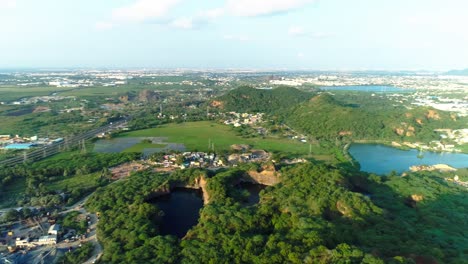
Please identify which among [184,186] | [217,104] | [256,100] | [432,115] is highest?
[432,115]

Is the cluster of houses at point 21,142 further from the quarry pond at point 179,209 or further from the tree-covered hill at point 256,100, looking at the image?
the tree-covered hill at point 256,100

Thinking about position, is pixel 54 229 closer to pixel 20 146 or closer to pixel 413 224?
pixel 413 224

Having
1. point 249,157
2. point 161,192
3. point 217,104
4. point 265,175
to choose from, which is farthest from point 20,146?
point 217,104

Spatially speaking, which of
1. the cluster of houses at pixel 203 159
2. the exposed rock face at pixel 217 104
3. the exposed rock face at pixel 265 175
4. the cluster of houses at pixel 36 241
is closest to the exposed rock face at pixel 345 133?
the cluster of houses at pixel 203 159

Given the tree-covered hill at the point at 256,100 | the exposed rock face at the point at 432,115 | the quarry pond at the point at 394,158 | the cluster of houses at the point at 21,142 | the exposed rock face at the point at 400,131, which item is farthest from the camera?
the tree-covered hill at the point at 256,100

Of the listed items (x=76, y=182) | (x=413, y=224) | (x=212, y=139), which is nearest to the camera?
(x=413, y=224)

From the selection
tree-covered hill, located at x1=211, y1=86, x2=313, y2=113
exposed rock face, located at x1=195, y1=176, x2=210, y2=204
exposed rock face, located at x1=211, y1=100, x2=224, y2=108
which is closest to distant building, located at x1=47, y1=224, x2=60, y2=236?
exposed rock face, located at x1=195, y1=176, x2=210, y2=204

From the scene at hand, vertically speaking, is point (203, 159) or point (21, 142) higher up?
point (203, 159)

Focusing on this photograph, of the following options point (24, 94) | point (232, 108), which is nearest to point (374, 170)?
point (232, 108)
